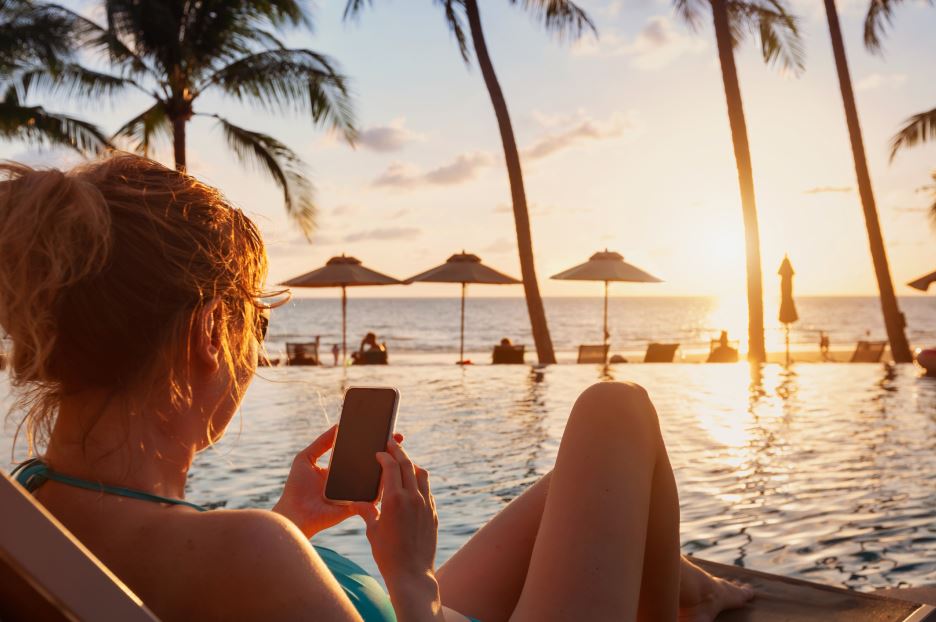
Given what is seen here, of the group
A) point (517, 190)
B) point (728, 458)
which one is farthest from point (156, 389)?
point (517, 190)

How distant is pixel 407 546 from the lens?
1.44 meters

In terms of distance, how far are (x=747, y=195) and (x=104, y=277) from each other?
16.3 metres

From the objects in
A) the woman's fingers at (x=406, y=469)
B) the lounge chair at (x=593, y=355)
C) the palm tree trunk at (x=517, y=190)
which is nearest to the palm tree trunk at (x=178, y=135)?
the palm tree trunk at (x=517, y=190)

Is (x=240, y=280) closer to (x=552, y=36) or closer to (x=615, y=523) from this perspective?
(x=615, y=523)

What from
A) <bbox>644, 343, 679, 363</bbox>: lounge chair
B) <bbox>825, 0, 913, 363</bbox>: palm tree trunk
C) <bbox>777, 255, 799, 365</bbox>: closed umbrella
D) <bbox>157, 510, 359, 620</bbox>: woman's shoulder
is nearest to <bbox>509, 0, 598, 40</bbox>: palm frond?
<bbox>825, 0, 913, 363</bbox>: palm tree trunk

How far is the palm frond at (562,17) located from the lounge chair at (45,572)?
18.2 meters

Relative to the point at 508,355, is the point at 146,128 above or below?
above

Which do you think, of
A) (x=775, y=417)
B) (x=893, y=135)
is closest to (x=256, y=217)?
(x=775, y=417)

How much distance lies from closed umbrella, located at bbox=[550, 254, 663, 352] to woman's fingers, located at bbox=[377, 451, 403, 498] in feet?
59.5

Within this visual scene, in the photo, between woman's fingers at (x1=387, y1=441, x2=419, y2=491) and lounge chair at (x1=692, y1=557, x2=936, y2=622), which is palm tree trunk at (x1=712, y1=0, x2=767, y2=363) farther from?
woman's fingers at (x1=387, y1=441, x2=419, y2=491)

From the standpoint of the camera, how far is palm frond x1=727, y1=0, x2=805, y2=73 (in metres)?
18.1

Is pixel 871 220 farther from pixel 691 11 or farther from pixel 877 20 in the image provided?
pixel 691 11

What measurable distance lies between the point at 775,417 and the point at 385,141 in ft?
A: 204

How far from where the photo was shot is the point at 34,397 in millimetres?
1313
